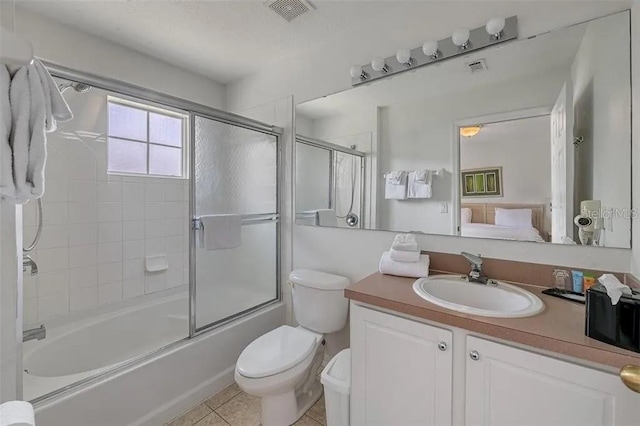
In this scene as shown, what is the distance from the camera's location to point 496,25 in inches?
51.8

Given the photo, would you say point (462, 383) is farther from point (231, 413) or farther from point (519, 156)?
point (231, 413)

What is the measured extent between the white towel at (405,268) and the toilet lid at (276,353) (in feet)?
2.06

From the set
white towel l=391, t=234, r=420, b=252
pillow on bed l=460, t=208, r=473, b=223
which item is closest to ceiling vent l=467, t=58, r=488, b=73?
pillow on bed l=460, t=208, r=473, b=223

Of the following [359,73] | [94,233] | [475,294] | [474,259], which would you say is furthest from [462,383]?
[94,233]

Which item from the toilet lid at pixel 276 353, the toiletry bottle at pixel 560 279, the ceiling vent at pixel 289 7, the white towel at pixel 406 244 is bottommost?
the toilet lid at pixel 276 353

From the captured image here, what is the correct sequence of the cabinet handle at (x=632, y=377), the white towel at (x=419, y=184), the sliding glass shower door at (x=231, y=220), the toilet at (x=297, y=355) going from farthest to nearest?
1. the sliding glass shower door at (x=231, y=220)
2. the white towel at (x=419, y=184)
3. the toilet at (x=297, y=355)
4. the cabinet handle at (x=632, y=377)

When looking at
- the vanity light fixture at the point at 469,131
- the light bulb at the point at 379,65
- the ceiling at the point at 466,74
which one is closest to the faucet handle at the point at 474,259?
the vanity light fixture at the point at 469,131

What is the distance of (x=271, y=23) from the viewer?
1.81 metres

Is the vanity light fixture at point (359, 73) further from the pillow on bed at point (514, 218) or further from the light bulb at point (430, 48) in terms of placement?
the pillow on bed at point (514, 218)

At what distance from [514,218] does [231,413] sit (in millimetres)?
1892

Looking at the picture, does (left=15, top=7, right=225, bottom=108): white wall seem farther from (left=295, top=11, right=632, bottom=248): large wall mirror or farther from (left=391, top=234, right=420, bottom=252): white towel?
(left=391, top=234, right=420, bottom=252): white towel

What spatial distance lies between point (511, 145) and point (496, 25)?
0.57 meters

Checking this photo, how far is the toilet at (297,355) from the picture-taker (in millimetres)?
1366

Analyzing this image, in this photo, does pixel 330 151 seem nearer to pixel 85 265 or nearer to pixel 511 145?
pixel 511 145
